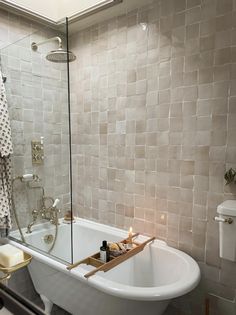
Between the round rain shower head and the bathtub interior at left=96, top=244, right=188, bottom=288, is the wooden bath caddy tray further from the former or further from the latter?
the round rain shower head

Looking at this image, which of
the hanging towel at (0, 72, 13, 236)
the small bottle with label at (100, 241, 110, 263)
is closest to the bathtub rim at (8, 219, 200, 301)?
the small bottle with label at (100, 241, 110, 263)

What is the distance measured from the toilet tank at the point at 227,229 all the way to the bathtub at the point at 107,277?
9.2 inches

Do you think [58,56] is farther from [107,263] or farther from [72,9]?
[107,263]

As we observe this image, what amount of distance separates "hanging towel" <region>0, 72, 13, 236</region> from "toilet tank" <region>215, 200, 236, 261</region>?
1.66m

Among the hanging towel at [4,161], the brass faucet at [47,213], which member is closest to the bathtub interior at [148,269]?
the brass faucet at [47,213]

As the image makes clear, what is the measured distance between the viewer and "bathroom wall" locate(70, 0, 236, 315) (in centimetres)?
180

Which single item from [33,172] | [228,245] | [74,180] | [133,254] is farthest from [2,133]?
[228,245]

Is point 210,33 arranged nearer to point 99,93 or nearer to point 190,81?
point 190,81

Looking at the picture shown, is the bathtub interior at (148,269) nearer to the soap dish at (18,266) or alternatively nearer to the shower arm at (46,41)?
the soap dish at (18,266)

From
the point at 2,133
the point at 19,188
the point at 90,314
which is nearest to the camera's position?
the point at 90,314

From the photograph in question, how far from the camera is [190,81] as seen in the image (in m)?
1.91

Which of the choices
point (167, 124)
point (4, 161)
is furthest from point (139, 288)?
point (4, 161)

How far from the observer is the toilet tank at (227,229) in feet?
5.34

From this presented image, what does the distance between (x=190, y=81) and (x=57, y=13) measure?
4.98 feet
